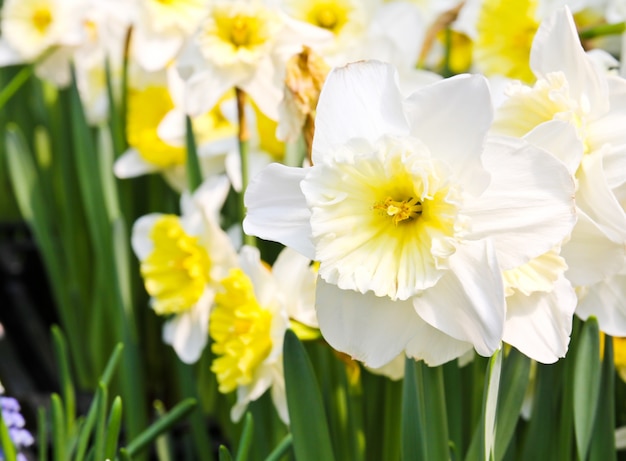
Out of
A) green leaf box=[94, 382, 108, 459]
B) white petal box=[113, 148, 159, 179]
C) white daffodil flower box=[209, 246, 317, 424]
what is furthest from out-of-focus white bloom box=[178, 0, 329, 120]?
green leaf box=[94, 382, 108, 459]

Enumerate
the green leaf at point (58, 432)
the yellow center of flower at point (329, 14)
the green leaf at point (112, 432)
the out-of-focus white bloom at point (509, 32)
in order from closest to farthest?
1. the green leaf at point (112, 432)
2. the green leaf at point (58, 432)
3. the out-of-focus white bloom at point (509, 32)
4. the yellow center of flower at point (329, 14)

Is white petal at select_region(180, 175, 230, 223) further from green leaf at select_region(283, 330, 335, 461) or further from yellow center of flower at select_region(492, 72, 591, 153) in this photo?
yellow center of flower at select_region(492, 72, 591, 153)

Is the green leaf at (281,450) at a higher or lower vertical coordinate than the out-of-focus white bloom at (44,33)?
A: lower

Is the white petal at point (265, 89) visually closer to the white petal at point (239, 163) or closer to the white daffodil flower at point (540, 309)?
the white petal at point (239, 163)

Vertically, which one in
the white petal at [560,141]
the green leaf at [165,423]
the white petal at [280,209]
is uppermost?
the white petal at [560,141]

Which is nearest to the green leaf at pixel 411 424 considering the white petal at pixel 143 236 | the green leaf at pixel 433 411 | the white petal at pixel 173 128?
the green leaf at pixel 433 411

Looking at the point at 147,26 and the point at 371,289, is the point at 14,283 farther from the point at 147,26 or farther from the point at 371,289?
the point at 371,289

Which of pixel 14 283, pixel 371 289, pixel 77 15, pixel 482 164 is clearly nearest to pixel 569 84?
pixel 482 164

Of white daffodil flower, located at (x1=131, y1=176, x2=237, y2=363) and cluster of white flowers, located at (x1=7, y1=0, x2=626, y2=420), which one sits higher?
cluster of white flowers, located at (x1=7, y1=0, x2=626, y2=420)
